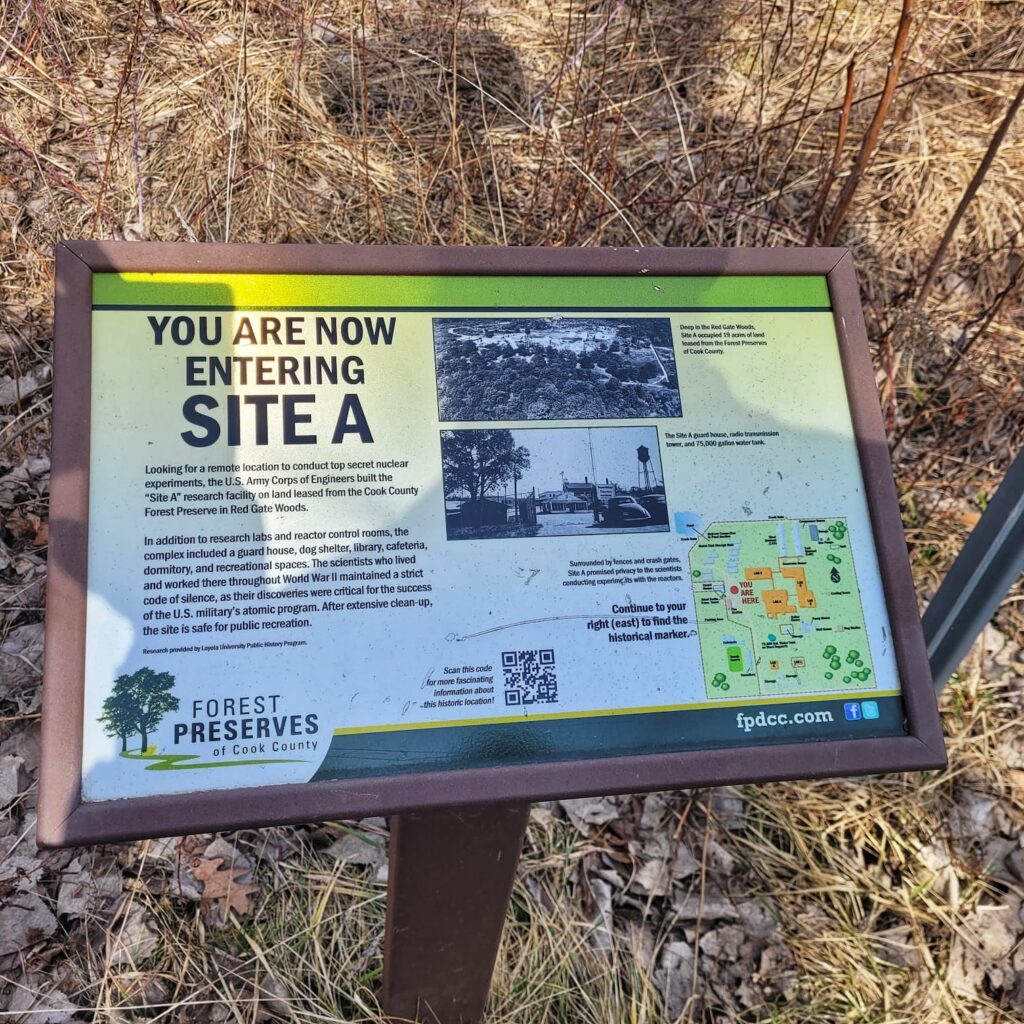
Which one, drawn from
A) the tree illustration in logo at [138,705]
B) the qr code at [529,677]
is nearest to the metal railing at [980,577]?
the qr code at [529,677]

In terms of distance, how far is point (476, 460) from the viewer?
138 cm

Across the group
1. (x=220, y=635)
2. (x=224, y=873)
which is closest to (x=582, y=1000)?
(x=224, y=873)

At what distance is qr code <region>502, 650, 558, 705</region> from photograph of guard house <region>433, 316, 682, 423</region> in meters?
0.38

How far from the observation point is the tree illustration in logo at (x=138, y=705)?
1.20 meters

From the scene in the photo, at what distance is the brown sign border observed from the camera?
118cm

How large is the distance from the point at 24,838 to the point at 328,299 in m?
1.72

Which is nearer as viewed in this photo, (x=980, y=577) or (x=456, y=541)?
(x=456, y=541)

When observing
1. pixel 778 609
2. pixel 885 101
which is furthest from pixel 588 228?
pixel 778 609

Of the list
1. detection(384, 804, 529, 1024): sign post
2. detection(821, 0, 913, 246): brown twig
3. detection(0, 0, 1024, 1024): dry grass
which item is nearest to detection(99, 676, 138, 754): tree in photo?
detection(384, 804, 529, 1024): sign post

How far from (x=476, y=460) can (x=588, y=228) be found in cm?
201

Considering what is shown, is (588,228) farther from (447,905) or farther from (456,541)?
(447,905)

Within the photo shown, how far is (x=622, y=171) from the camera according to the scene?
3.40 meters

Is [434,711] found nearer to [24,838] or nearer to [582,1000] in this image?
[582,1000]

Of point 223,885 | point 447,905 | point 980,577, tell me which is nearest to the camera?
point 447,905
